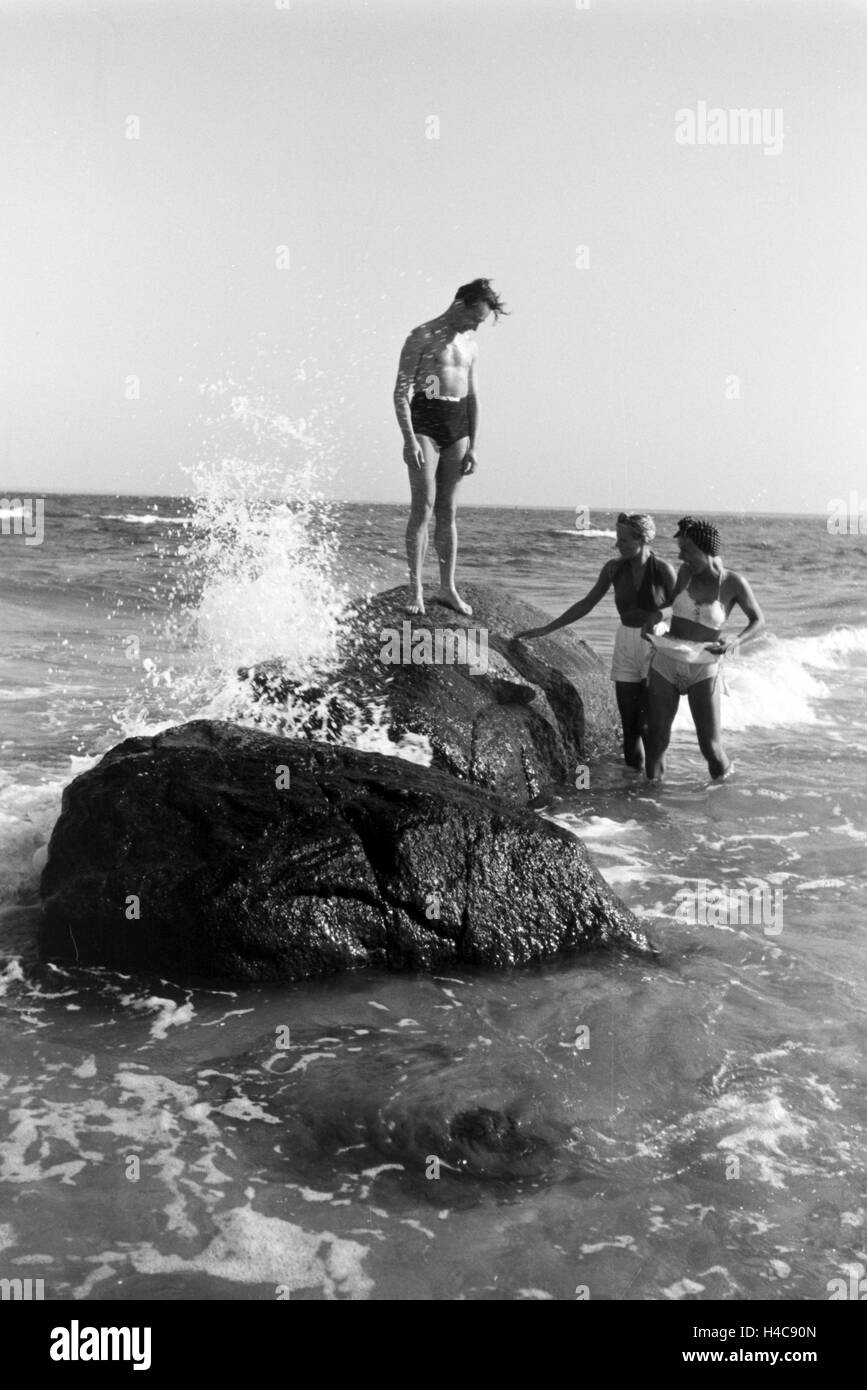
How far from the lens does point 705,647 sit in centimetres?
793

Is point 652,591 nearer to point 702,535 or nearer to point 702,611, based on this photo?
point 702,611

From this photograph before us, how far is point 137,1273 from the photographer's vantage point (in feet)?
10.0

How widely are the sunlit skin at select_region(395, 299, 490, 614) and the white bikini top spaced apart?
1680 mm

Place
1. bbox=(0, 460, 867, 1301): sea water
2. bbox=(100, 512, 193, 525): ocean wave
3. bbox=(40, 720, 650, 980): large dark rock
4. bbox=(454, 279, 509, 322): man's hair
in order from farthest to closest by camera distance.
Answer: bbox=(100, 512, 193, 525): ocean wave
bbox=(454, 279, 509, 322): man's hair
bbox=(40, 720, 650, 980): large dark rock
bbox=(0, 460, 867, 1301): sea water

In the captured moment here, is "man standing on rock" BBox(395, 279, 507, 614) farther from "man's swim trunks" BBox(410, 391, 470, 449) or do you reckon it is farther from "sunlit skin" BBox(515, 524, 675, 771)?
"sunlit skin" BBox(515, 524, 675, 771)

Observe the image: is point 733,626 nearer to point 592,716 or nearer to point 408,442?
point 592,716

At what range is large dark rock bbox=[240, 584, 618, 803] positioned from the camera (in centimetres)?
764

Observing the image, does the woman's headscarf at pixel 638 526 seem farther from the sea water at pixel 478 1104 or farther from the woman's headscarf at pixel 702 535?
the sea water at pixel 478 1104

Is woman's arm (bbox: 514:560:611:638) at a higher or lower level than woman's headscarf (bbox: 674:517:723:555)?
lower

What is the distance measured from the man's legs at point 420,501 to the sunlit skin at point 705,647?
176 cm

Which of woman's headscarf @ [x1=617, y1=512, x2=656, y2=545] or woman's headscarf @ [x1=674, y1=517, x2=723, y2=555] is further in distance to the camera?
woman's headscarf @ [x1=617, y1=512, x2=656, y2=545]

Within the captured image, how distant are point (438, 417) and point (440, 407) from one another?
0.07 metres

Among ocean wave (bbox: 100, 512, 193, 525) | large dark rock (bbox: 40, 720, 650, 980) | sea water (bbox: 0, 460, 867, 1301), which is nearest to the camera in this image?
sea water (bbox: 0, 460, 867, 1301)

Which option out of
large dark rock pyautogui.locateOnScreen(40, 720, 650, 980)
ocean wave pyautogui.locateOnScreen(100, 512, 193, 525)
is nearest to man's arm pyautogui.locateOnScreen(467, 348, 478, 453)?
large dark rock pyautogui.locateOnScreen(40, 720, 650, 980)
